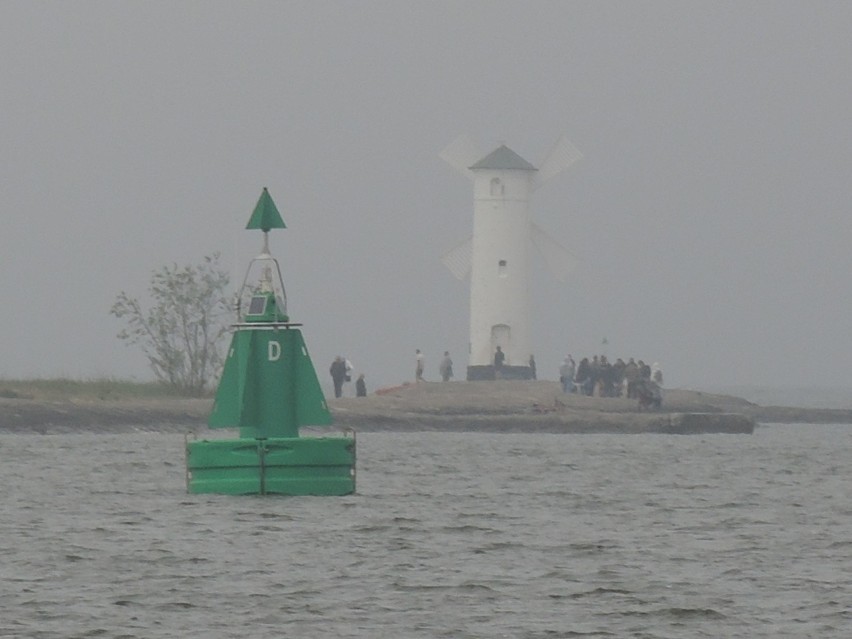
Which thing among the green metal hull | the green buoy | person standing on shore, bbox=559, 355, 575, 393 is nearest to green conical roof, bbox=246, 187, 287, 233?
the green buoy

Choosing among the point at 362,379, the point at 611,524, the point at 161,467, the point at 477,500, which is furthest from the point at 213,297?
the point at 611,524

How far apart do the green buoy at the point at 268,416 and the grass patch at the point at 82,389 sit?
2708 centimetres

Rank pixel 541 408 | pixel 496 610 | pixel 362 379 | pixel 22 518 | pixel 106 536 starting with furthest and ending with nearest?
pixel 362 379 < pixel 541 408 < pixel 22 518 < pixel 106 536 < pixel 496 610

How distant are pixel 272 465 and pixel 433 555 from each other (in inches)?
242

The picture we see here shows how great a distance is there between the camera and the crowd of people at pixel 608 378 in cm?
6812

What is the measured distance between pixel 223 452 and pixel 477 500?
451cm

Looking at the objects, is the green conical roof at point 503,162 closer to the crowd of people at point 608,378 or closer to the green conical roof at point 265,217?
the crowd of people at point 608,378

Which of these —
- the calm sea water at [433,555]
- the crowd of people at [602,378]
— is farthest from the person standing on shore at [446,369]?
the calm sea water at [433,555]

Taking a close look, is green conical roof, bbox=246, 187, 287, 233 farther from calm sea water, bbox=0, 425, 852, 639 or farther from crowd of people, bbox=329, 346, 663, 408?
crowd of people, bbox=329, 346, 663, 408

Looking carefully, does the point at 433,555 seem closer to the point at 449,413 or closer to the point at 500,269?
the point at 449,413

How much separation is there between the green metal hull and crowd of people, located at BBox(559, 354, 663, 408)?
120 ft

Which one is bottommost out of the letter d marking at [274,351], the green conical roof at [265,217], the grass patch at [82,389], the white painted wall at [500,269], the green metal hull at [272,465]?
the green metal hull at [272,465]

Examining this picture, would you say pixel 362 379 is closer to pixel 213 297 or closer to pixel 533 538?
pixel 213 297

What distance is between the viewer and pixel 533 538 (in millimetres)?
27594
